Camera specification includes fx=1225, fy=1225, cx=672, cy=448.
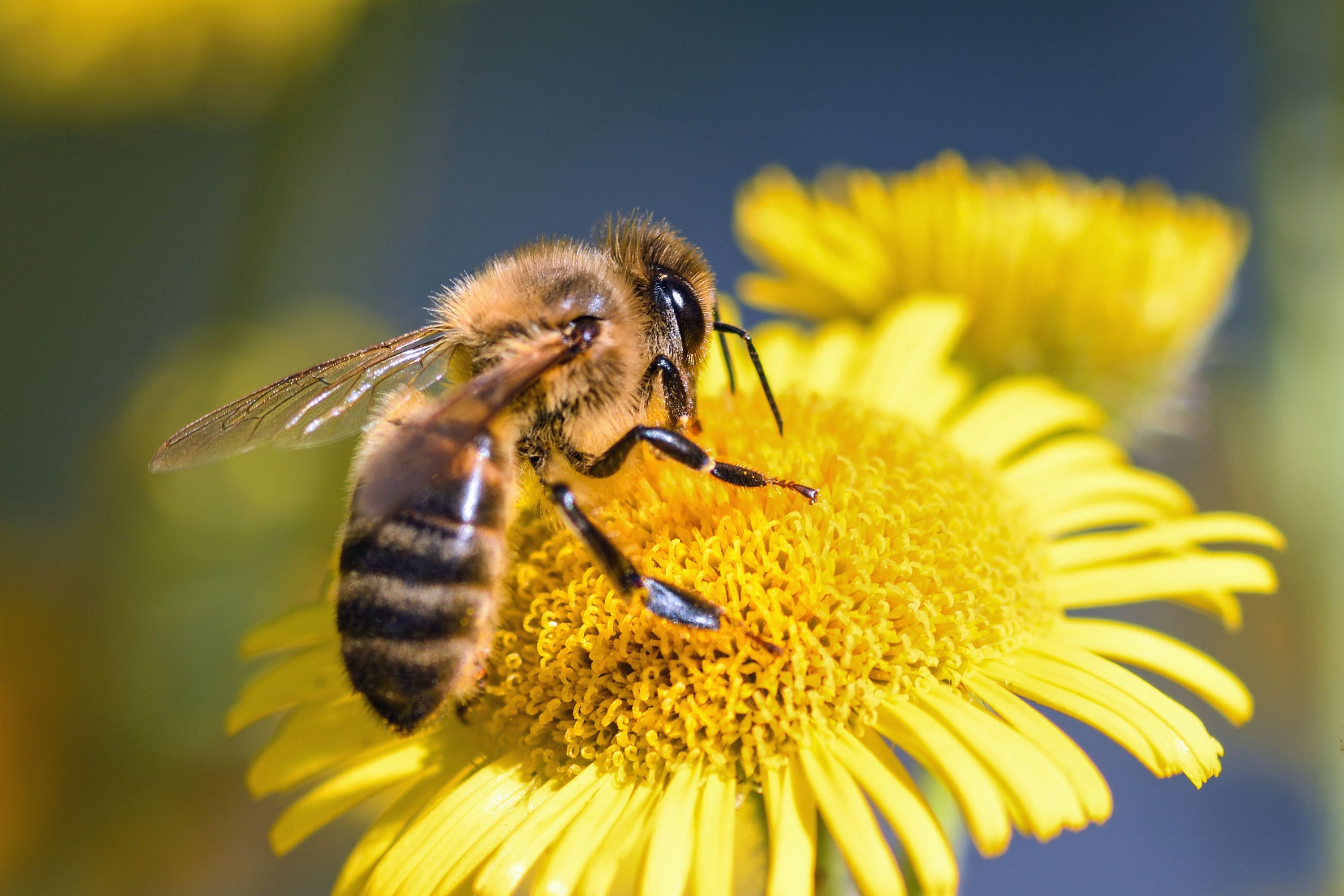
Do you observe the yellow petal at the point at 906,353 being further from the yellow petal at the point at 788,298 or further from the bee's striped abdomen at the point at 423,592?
the bee's striped abdomen at the point at 423,592

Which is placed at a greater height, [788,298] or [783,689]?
[788,298]

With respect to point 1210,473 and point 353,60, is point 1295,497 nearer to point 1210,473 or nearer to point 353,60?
point 1210,473

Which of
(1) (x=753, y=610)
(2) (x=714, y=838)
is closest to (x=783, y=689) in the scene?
(1) (x=753, y=610)

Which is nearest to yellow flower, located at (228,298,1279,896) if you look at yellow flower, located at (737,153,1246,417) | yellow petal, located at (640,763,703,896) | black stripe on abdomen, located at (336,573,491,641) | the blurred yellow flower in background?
yellow petal, located at (640,763,703,896)

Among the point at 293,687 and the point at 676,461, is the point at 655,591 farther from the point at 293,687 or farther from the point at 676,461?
the point at 293,687

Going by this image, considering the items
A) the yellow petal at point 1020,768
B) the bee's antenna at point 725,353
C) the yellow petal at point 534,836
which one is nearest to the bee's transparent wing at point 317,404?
the bee's antenna at point 725,353

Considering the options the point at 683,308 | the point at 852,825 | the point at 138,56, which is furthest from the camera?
the point at 138,56

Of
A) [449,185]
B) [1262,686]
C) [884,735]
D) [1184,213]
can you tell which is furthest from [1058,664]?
[449,185]
